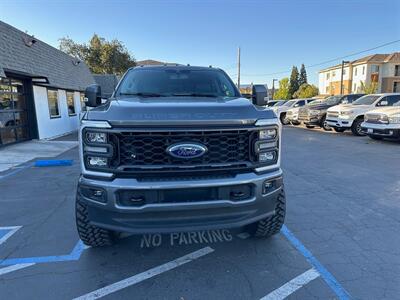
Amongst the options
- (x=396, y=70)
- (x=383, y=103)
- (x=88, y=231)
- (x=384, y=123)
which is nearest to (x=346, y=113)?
(x=383, y=103)

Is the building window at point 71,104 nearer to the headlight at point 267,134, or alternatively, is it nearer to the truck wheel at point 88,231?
the truck wheel at point 88,231

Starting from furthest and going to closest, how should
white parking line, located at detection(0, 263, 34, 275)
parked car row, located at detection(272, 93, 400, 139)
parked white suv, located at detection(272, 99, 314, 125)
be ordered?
parked white suv, located at detection(272, 99, 314, 125) → parked car row, located at detection(272, 93, 400, 139) → white parking line, located at detection(0, 263, 34, 275)

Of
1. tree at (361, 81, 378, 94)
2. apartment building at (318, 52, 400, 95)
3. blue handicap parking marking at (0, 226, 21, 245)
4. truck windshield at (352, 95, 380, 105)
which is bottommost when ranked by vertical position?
blue handicap parking marking at (0, 226, 21, 245)

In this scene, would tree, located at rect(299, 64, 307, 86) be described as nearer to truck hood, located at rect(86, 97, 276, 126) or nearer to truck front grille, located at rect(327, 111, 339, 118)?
truck front grille, located at rect(327, 111, 339, 118)

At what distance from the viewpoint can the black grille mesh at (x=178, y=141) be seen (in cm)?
253

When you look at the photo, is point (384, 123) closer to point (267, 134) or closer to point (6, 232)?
point (267, 134)

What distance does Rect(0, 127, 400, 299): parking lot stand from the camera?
2578 mm

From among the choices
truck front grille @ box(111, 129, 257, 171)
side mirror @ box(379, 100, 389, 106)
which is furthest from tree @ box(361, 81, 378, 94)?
truck front grille @ box(111, 129, 257, 171)

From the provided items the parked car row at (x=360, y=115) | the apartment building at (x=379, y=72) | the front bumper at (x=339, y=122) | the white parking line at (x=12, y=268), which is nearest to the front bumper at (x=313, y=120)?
the parked car row at (x=360, y=115)

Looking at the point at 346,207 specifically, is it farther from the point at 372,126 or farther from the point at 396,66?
the point at 396,66

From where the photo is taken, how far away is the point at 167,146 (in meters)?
2.55

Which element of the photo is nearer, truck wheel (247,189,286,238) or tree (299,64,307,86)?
truck wheel (247,189,286,238)

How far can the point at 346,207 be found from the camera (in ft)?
14.8

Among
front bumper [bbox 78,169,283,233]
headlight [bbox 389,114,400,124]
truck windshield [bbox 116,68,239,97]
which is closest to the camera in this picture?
front bumper [bbox 78,169,283,233]
